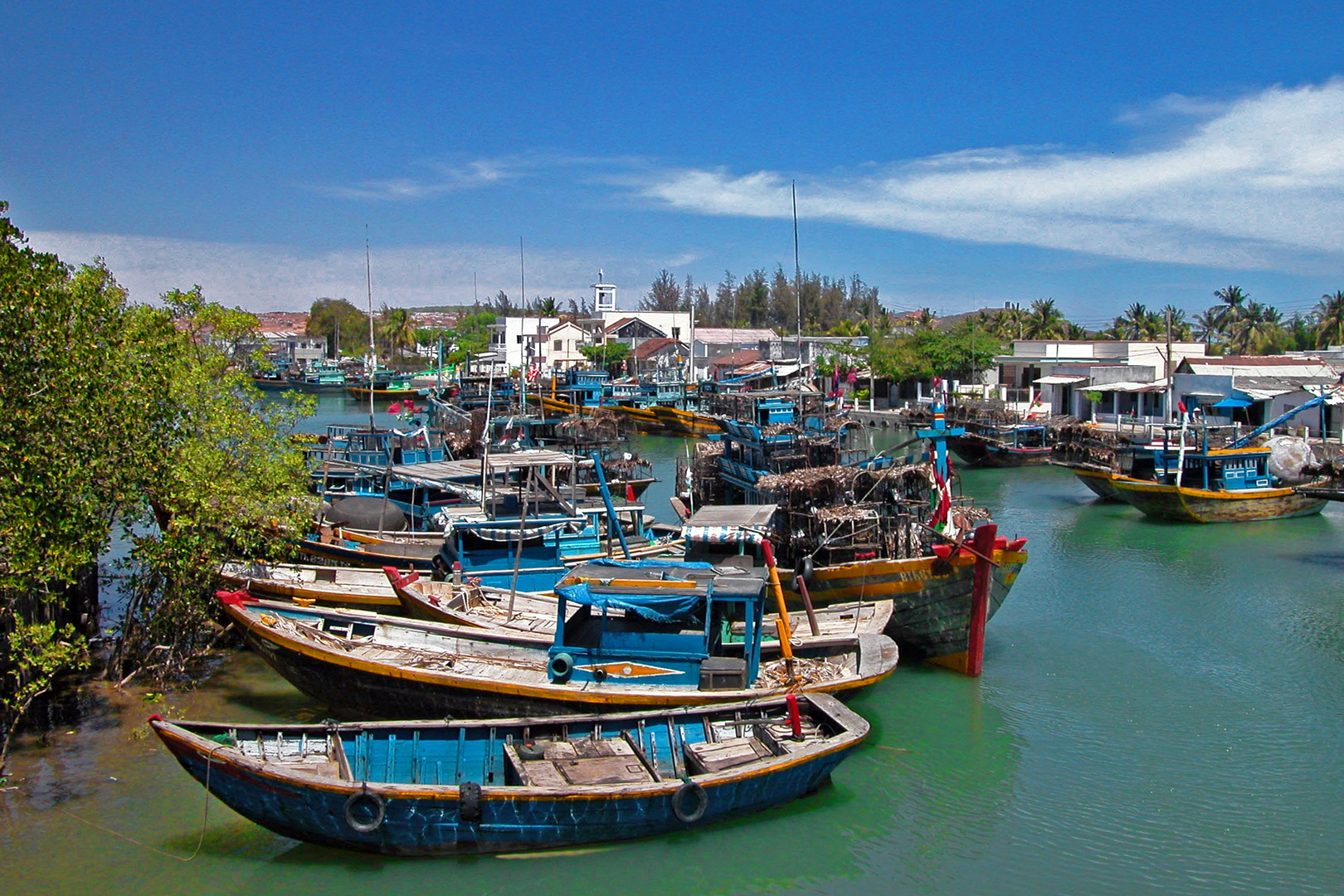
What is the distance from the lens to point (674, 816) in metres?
10.7

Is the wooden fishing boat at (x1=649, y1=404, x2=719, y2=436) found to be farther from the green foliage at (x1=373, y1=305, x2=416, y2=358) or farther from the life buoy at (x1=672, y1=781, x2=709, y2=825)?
the green foliage at (x1=373, y1=305, x2=416, y2=358)

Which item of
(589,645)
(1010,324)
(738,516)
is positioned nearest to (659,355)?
(1010,324)

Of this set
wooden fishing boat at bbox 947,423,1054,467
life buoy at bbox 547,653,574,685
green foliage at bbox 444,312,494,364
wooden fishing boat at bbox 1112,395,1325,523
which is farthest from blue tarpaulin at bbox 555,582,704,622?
green foliage at bbox 444,312,494,364

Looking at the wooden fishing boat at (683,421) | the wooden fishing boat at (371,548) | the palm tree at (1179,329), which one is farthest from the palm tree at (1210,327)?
the wooden fishing boat at (371,548)

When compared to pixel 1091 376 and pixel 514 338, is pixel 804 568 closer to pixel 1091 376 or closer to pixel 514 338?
pixel 1091 376

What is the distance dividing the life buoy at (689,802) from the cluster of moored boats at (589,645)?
21 millimetres

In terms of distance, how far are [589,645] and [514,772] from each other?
7.71ft

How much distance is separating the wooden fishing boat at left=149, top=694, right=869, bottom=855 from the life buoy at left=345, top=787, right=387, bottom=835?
0.04ft

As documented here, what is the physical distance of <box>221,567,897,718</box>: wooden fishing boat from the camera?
12516mm

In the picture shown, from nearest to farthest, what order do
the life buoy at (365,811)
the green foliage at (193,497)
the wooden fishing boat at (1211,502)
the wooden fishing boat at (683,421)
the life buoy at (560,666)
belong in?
the life buoy at (365,811) → the life buoy at (560,666) → the green foliage at (193,497) → the wooden fishing boat at (1211,502) → the wooden fishing boat at (683,421)

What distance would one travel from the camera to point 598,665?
12.8 meters

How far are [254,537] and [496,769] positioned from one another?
719 centimetres

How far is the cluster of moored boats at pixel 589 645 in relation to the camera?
34.2 feet

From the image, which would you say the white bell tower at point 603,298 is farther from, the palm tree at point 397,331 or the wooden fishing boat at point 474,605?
the wooden fishing boat at point 474,605
